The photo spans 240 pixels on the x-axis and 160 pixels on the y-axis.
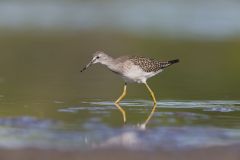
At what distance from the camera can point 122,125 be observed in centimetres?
1277

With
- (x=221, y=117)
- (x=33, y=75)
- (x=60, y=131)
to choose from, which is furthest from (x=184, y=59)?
(x=60, y=131)

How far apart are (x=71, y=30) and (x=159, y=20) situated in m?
4.59

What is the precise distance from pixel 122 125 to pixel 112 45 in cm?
1345

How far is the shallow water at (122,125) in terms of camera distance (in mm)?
11039

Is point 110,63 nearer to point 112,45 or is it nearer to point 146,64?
point 146,64

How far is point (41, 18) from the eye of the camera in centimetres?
3294

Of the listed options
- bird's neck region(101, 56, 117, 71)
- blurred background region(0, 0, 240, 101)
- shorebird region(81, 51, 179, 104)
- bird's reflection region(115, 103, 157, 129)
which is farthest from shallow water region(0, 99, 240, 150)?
blurred background region(0, 0, 240, 101)

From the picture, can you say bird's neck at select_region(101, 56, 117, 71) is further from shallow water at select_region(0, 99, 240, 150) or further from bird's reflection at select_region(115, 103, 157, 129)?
bird's reflection at select_region(115, 103, 157, 129)

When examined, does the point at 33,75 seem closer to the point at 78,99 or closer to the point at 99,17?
the point at 78,99

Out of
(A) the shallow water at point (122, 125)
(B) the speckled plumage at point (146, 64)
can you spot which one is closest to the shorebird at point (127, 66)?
(B) the speckled plumage at point (146, 64)

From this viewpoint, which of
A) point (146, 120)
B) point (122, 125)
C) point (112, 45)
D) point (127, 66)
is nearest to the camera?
point (122, 125)

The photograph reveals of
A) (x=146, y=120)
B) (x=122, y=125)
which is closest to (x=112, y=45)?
(x=146, y=120)

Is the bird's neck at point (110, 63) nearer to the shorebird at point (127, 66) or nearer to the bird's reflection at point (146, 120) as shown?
the shorebird at point (127, 66)

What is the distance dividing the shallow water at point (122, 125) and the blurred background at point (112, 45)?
1.28m
